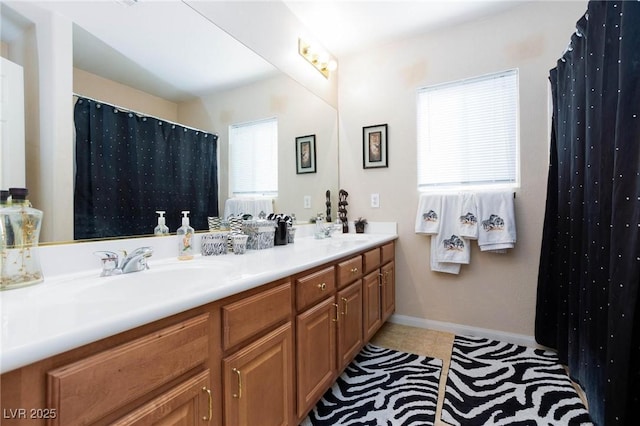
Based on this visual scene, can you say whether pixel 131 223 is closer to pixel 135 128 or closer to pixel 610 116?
pixel 135 128

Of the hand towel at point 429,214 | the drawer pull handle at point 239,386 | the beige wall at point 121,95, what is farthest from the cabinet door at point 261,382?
the hand towel at point 429,214

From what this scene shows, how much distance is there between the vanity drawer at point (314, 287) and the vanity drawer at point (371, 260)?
17.3 inches

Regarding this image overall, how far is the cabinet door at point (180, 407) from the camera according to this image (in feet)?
2.12

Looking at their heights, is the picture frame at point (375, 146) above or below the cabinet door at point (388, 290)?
above

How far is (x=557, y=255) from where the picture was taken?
184 cm

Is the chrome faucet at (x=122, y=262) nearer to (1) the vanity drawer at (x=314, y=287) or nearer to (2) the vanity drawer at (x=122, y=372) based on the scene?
(2) the vanity drawer at (x=122, y=372)

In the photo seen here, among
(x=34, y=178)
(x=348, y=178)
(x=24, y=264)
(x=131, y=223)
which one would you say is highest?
(x=348, y=178)

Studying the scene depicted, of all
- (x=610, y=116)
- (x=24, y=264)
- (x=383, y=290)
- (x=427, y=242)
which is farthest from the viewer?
(x=427, y=242)

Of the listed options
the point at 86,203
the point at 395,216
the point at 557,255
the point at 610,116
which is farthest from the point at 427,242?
the point at 86,203

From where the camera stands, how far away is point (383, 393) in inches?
62.0

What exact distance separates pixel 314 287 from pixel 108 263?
0.78 m

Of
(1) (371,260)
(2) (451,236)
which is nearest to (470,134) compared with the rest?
(2) (451,236)

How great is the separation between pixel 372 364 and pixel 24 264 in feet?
5.80

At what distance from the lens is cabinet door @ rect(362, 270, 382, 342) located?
187 centimetres
